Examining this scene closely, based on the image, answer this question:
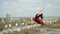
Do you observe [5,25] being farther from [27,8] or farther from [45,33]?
[45,33]

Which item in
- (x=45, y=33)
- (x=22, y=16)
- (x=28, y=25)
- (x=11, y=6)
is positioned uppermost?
(x=11, y=6)

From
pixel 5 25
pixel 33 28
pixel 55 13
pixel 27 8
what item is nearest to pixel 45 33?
pixel 33 28

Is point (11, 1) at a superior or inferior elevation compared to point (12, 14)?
superior

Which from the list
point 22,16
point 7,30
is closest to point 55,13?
point 22,16

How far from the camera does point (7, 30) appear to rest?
1.92m

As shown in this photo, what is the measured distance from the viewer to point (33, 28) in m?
1.94

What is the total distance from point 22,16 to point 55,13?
1.62 feet

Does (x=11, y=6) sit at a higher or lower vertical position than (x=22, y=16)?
higher

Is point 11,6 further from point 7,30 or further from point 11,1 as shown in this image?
point 7,30

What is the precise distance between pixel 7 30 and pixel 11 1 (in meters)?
0.43

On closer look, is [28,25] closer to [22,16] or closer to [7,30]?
[22,16]

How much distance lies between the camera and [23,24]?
1982mm

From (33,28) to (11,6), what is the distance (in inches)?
18.2

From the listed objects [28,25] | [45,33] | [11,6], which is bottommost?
[45,33]
